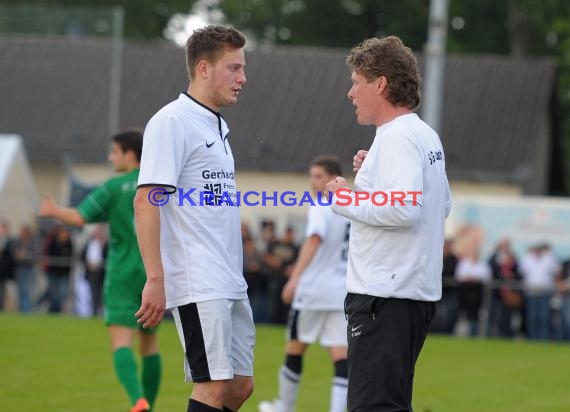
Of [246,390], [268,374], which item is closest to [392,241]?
→ [246,390]

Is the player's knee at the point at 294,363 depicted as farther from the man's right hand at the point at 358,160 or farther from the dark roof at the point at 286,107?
the dark roof at the point at 286,107

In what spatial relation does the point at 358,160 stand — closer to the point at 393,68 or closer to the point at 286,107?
the point at 393,68

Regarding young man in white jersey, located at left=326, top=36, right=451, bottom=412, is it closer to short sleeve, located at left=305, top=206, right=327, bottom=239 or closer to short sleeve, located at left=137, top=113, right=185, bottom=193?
short sleeve, located at left=137, top=113, right=185, bottom=193

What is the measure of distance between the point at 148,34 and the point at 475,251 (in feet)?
102

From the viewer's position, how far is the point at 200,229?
6.49 metres

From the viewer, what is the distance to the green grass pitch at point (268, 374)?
11.6 meters

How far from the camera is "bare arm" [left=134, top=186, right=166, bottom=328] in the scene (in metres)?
6.19

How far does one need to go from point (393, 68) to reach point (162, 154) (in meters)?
1.22

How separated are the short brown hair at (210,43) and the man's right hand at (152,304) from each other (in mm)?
1220

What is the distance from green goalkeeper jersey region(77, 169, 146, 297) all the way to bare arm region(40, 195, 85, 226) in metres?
0.09

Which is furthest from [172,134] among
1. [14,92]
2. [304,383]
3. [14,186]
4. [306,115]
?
[306,115]

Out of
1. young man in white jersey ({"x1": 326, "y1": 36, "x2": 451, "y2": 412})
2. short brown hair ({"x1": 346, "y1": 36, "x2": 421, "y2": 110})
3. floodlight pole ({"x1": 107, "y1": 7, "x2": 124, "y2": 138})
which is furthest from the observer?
floodlight pole ({"x1": 107, "y1": 7, "x2": 124, "y2": 138})

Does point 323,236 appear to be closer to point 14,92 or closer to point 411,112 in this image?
point 411,112

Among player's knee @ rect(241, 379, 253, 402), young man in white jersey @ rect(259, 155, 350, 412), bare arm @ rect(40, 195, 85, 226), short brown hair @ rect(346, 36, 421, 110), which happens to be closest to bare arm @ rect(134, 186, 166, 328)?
player's knee @ rect(241, 379, 253, 402)
